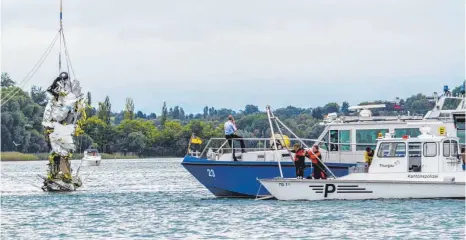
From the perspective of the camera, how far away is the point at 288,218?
4003cm

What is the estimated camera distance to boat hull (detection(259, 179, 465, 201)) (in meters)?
42.8

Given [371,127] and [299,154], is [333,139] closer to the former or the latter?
[371,127]

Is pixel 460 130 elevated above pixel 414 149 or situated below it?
above

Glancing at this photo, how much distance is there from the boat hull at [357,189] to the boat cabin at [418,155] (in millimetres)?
525

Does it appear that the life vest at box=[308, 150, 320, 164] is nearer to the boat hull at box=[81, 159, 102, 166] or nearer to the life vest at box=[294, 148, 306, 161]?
the life vest at box=[294, 148, 306, 161]

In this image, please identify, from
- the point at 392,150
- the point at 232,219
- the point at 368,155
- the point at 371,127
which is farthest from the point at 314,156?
the point at 232,219

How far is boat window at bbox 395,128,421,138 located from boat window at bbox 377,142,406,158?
10.6 ft

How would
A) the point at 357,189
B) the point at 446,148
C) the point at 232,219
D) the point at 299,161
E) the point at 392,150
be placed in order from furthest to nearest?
the point at 299,161 < the point at 357,189 < the point at 392,150 < the point at 446,148 < the point at 232,219

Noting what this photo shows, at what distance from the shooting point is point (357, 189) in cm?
4338

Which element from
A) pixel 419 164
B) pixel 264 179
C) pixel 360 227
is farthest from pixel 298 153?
pixel 360 227

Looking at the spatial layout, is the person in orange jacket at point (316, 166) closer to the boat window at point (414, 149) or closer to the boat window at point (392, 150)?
the boat window at point (392, 150)

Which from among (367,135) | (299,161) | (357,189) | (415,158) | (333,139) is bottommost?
(357,189)

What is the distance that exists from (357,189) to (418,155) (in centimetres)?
241

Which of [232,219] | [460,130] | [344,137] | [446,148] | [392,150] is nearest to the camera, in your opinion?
[232,219]
